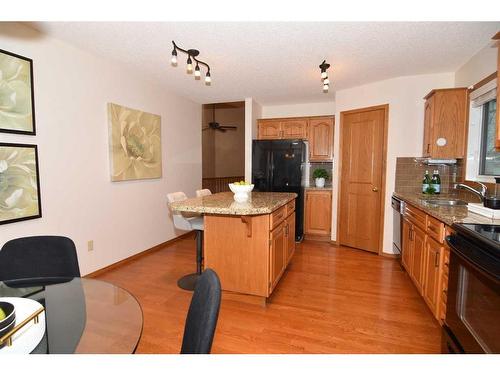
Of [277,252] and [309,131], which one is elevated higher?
[309,131]

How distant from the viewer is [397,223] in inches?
130

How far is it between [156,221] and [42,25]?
2.54 metres

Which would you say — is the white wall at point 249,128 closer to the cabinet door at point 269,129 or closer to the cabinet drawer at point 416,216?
the cabinet door at point 269,129

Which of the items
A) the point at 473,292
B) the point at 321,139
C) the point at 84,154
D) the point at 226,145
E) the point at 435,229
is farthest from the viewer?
the point at 226,145

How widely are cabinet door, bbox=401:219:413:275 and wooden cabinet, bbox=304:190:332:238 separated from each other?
1.48 meters

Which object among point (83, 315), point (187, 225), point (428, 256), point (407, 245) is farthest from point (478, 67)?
point (83, 315)

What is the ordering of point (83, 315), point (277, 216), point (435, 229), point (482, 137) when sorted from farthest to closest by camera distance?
point (482, 137) < point (277, 216) < point (435, 229) < point (83, 315)

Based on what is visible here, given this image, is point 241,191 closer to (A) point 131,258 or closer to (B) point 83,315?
(B) point 83,315

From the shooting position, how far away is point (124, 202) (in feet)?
10.9

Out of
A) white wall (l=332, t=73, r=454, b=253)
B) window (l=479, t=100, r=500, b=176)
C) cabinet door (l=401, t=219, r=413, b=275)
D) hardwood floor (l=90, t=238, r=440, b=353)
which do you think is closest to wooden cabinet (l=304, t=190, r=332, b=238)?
white wall (l=332, t=73, r=454, b=253)

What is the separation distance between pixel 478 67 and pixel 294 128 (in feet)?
8.53
